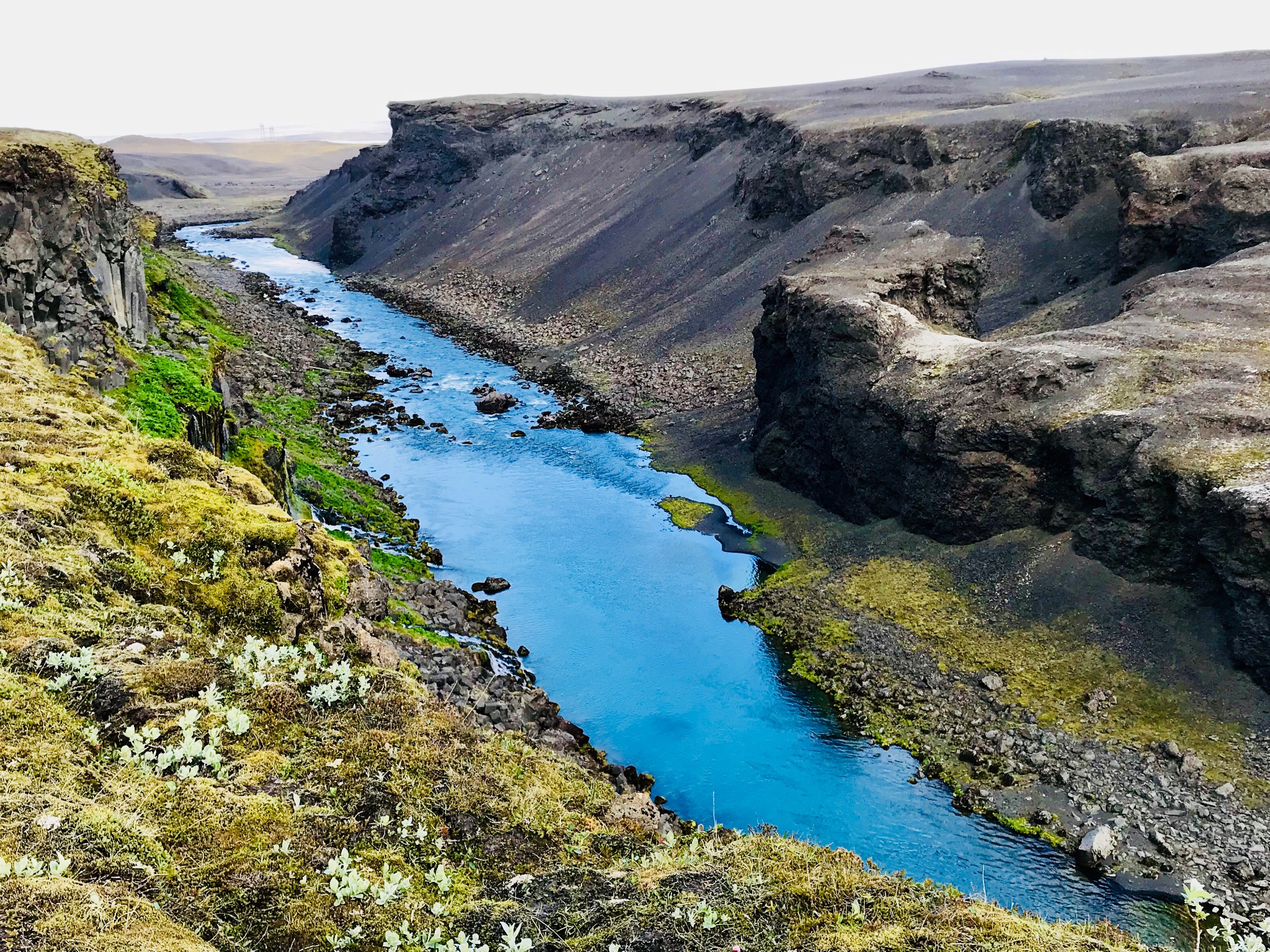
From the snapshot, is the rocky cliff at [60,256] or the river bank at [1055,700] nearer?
the river bank at [1055,700]

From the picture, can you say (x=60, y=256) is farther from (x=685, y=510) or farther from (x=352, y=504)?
(x=685, y=510)

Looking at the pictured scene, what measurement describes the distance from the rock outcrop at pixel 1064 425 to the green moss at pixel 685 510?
357 centimetres

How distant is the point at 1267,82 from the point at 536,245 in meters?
57.5

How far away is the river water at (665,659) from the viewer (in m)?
21.7

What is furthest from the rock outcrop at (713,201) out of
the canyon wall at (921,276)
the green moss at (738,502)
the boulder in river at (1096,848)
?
the boulder in river at (1096,848)

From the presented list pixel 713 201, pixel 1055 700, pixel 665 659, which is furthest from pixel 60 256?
pixel 713 201

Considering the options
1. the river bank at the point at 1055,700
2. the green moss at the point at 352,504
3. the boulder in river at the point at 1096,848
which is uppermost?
the green moss at the point at 352,504

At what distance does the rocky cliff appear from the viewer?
26453 mm

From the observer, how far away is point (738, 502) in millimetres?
41281

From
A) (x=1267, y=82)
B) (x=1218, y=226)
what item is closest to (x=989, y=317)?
(x=1218, y=226)

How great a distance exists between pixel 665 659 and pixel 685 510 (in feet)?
38.8

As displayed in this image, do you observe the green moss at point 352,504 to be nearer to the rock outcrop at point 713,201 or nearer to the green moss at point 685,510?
the green moss at point 685,510

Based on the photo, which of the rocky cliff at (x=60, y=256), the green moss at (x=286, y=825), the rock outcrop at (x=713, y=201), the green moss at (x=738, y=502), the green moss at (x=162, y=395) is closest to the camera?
the green moss at (x=286, y=825)

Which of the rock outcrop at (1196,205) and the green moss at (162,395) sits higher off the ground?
the rock outcrop at (1196,205)
